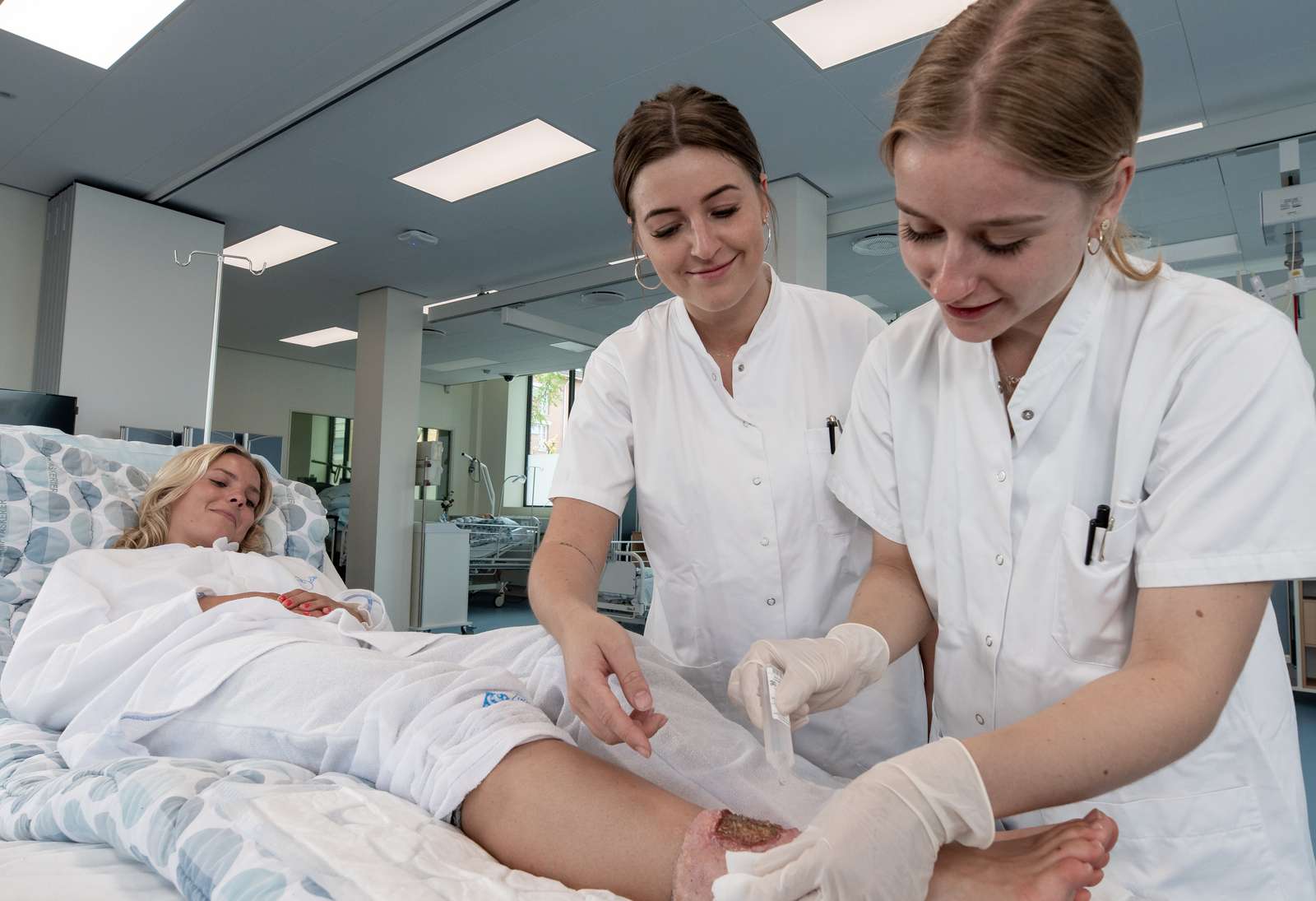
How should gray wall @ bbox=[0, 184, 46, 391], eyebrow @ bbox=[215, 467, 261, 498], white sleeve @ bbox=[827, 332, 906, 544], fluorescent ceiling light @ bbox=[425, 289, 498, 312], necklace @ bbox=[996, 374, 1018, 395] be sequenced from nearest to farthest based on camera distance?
necklace @ bbox=[996, 374, 1018, 395]
white sleeve @ bbox=[827, 332, 906, 544]
eyebrow @ bbox=[215, 467, 261, 498]
gray wall @ bbox=[0, 184, 46, 391]
fluorescent ceiling light @ bbox=[425, 289, 498, 312]

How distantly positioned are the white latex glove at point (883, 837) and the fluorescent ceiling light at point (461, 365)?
322 inches

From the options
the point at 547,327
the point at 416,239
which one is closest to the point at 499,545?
the point at 547,327

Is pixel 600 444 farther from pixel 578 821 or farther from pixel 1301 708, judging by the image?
pixel 1301 708

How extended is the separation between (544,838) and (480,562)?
644cm

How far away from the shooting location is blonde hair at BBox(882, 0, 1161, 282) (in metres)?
0.68

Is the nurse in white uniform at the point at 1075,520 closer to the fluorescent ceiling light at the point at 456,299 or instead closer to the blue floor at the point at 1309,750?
the blue floor at the point at 1309,750

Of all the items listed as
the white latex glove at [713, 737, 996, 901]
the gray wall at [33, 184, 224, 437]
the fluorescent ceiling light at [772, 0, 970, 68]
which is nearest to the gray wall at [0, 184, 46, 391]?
the gray wall at [33, 184, 224, 437]

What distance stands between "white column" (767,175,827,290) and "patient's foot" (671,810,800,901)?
363 cm

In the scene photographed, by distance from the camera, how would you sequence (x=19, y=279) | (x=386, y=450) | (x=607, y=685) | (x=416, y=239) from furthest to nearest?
(x=386, y=450) < (x=416, y=239) < (x=19, y=279) < (x=607, y=685)

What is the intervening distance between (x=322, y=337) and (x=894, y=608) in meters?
7.73

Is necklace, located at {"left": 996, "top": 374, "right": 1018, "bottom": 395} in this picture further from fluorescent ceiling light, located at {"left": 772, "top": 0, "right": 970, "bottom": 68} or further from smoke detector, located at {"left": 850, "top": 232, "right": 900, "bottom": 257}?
smoke detector, located at {"left": 850, "top": 232, "right": 900, "bottom": 257}

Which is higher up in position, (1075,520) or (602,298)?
(602,298)

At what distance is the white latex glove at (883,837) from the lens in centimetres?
64

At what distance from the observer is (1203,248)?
4883mm
